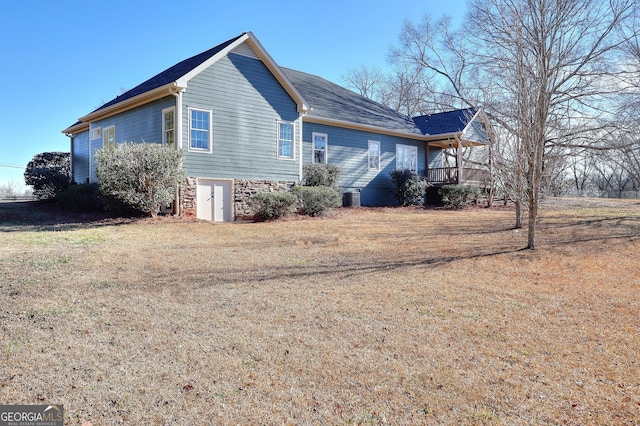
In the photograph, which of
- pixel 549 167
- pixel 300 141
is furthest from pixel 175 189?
pixel 549 167

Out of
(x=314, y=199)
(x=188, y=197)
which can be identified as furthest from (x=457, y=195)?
(x=188, y=197)

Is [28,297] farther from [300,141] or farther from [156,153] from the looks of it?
[300,141]

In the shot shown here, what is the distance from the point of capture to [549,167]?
8305 mm

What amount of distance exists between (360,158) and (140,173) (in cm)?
1075

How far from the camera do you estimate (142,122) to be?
14.7 meters

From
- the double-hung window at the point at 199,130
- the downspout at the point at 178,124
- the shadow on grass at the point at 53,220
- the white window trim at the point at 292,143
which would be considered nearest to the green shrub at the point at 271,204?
the downspout at the point at 178,124

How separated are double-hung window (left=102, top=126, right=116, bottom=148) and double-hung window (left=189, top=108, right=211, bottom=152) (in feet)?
16.2

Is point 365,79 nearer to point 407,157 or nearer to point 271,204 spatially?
point 407,157

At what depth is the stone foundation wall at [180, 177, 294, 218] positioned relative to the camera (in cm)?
1299

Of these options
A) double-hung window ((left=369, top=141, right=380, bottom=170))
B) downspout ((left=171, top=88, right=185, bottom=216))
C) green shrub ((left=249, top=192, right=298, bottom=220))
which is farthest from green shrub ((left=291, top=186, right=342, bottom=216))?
double-hung window ((left=369, top=141, right=380, bottom=170))

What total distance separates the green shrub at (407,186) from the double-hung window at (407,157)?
123 cm

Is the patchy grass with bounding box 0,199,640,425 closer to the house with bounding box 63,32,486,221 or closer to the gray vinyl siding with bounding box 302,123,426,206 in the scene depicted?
the house with bounding box 63,32,486,221

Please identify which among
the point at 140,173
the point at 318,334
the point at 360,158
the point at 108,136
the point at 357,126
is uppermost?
→ the point at 357,126

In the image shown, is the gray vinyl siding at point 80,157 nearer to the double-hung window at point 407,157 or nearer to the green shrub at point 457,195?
the double-hung window at point 407,157
